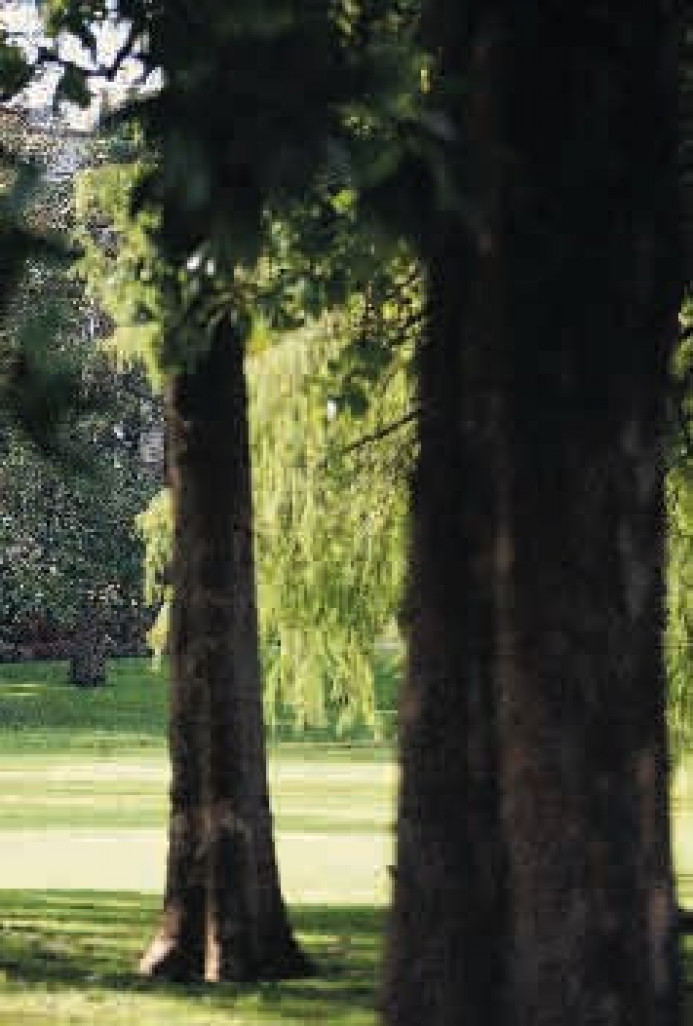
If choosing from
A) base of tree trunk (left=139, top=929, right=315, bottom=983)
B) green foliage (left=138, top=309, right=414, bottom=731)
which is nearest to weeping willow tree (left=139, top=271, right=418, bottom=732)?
green foliage (left=138, top=309, right=414, bottom=731)

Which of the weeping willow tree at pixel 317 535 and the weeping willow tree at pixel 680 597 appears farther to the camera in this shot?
the weeping willow tree at pixel 317 535

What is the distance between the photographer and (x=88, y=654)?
65875mm

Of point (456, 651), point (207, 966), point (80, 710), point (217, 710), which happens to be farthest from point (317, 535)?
point (80, 710)

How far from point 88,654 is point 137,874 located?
135 ft

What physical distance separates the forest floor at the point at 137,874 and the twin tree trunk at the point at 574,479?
602 cm

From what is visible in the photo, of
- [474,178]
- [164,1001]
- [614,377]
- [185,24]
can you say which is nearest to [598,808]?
[614,377]

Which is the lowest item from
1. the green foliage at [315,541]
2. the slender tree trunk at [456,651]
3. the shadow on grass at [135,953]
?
the shadow on grass at [135,953]

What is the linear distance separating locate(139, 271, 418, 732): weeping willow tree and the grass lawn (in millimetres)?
1725

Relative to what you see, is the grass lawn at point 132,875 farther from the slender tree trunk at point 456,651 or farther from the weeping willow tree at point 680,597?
the slender tree trunk at point 456,651

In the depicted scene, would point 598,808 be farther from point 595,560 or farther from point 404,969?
point 404,969

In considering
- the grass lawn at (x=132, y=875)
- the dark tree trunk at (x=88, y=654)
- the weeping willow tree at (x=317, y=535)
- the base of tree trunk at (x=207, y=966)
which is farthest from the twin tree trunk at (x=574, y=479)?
the dark tree trunk at (x=88, y=654)

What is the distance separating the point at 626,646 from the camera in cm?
771

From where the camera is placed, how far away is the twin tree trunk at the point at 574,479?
25.0 ft

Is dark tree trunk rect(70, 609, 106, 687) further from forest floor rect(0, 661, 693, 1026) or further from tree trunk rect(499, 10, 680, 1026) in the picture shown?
tree trunk rect(499, 10, 680, 1026)
